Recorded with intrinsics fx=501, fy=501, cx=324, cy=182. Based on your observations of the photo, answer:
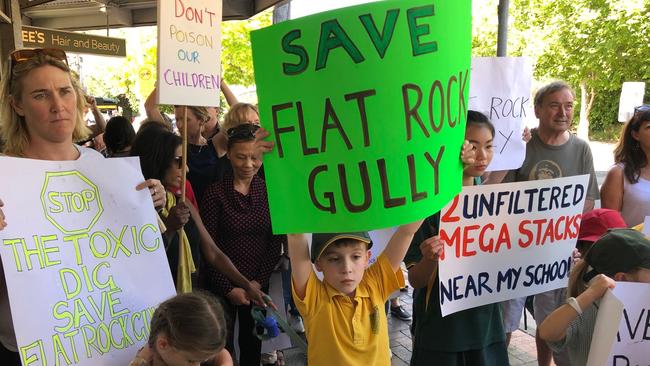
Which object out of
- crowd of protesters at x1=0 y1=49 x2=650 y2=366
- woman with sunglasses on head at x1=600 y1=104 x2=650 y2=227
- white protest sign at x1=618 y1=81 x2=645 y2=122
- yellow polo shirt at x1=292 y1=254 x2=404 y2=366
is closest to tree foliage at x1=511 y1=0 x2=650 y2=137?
white protest sign at x1=618 y1=81 x2=645 y2=122

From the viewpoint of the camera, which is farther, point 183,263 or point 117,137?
point 117,137

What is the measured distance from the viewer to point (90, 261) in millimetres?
1791

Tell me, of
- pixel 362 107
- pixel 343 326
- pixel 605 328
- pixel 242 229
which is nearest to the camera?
pixel 362 107

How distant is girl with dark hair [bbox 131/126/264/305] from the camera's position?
7.98 feet

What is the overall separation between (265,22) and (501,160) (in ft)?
44.3

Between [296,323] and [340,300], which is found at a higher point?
[340,300]

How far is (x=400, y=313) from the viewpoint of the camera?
16.0 ft

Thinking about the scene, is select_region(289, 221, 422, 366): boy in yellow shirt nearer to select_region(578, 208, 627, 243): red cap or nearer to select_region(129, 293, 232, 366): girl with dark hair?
select_region(129, 293, 232, 366): girl with dark hair

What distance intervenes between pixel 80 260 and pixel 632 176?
3.39 metres

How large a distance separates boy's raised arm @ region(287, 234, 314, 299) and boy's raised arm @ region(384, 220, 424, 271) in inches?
14.9

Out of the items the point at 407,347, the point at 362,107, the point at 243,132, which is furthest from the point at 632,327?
the point at 407,347

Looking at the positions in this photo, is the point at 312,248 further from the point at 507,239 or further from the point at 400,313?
the point at 400,313

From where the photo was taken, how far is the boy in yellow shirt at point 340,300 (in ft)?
6.77

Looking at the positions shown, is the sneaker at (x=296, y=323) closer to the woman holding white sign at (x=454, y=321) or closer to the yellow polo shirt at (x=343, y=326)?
the woman holding white sign at (x=454, y=321)
